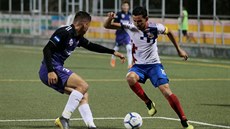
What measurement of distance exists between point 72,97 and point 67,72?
1.56ft

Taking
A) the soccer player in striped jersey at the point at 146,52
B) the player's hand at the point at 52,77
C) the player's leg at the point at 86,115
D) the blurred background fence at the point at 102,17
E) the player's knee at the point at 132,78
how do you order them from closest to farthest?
the player's hand at the point at 52,77, the player's leg at the point at 86,115, the soccer player in striped jersey at the point at 146,52, the player's knee at the point at 132,78, the blurred background fence at the point at 102,17

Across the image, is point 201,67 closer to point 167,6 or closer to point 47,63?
point 167,6

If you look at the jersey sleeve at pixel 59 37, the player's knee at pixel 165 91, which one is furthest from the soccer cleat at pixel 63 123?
the player's knee at pixel 165 91

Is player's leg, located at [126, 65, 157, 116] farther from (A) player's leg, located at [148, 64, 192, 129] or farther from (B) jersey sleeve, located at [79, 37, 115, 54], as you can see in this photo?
(B) jersey sleeve, located at [79, 37, 115, 54]

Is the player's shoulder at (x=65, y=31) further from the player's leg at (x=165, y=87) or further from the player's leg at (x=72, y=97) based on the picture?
the player's leg at (x=165, y=87)

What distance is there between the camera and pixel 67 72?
12039 mm

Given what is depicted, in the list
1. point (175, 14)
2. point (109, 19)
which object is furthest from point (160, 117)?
point (175, 14)

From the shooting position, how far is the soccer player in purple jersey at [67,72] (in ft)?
38.7

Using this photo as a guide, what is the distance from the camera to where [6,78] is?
75.3 ft

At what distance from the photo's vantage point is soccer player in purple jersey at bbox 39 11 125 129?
464 inches

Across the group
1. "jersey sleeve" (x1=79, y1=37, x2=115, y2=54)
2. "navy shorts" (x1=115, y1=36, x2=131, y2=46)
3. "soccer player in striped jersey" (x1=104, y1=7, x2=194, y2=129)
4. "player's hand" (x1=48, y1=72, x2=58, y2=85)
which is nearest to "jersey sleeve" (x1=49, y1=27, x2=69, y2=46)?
"player's hand" (x1=48, y1=72, x2=58, y2=85)

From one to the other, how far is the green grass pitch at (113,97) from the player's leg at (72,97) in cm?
91

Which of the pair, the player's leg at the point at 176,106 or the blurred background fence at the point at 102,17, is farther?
the blurred background fence at the point at 102,17

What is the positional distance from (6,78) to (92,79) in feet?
8.34
